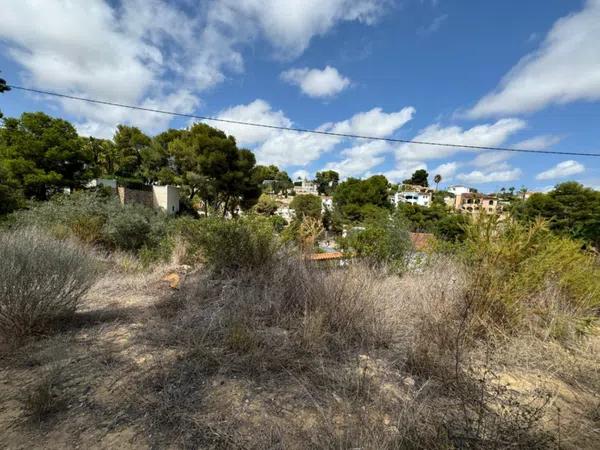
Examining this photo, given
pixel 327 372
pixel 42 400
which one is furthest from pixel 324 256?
pixel 42 400

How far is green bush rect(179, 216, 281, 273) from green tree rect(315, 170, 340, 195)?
244ft

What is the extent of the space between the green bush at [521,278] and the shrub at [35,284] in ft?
12.9

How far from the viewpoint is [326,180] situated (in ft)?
276

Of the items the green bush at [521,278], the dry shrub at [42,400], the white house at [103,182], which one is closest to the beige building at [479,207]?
the green bush at [521,278]

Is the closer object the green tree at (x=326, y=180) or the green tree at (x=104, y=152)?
the green tree at (x=104, y=152)

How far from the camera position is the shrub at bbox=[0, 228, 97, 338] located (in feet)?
7.81

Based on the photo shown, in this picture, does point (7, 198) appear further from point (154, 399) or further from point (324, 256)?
point (154, 399)

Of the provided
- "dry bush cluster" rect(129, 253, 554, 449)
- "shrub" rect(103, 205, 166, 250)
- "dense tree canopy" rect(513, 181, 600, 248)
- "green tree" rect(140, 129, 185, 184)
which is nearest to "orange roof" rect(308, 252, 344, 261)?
"dry bush cluster" rect(129, 253, 554, 449)

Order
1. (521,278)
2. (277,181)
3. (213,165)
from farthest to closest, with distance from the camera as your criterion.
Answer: (277,181) → (213,165) → (521,278)

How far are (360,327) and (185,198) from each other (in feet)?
71.7

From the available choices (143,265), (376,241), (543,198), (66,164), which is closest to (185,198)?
(66,164)

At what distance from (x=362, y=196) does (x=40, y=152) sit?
23886mm

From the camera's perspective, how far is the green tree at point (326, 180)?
80000 millimetres

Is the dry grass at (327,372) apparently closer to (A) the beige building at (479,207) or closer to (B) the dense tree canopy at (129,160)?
(A) the beige building at (479,207)
